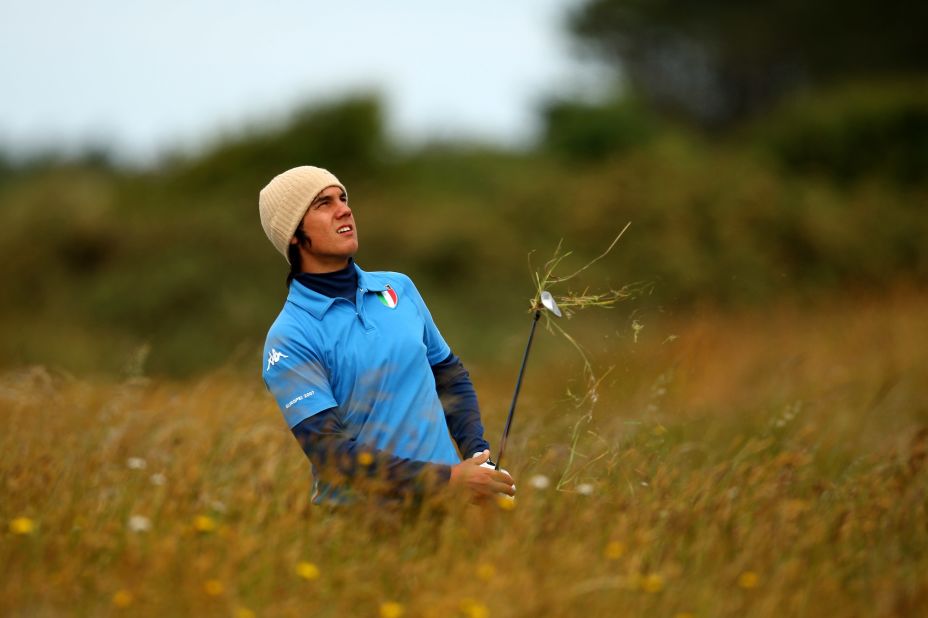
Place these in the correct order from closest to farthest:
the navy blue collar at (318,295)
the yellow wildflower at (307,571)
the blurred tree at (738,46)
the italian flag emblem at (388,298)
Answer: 1. the yellow wildflower at (307,571)
2. the navy blue collar at (318,295)
3. the italian flag emblem at (388,298)
4. the blurred tree at (738,46)

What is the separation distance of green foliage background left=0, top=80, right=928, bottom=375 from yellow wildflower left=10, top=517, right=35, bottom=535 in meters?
14.0

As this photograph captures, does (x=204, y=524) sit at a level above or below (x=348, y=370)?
below

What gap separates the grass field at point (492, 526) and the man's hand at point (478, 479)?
9 centimetres

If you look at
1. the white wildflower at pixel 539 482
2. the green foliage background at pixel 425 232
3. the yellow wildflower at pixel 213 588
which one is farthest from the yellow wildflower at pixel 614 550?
the green foliage background at pixel 425 232

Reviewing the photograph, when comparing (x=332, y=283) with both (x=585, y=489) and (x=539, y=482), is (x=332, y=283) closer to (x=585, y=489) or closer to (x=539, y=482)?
(x=539, y=482)

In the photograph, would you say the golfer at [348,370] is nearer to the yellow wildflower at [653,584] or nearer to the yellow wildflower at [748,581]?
the yellow wildflower at [653,584]

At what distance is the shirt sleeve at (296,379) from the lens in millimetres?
3615

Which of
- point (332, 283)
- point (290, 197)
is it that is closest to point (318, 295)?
point (332, 283)

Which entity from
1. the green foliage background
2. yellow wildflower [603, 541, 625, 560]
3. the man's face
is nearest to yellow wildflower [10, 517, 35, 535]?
the man's face

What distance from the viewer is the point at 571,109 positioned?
2588 centimetres

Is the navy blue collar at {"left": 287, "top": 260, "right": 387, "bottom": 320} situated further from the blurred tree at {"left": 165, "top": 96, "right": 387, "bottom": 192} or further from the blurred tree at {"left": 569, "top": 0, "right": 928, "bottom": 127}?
the blurred tree at {"left": 569, "top": 0, "right": 928, "bottom": 127}

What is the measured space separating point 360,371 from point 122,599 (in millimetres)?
1021

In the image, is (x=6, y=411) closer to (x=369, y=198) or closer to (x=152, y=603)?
(x=152, y=603)

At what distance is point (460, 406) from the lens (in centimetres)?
408
